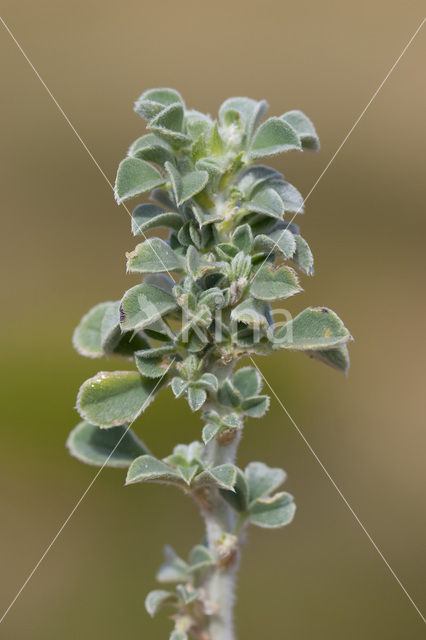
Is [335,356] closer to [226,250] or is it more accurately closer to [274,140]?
[226,250]

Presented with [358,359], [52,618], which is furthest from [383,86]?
[52,618]

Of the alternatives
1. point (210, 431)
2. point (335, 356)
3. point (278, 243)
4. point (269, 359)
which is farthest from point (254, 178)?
point (269, 359)

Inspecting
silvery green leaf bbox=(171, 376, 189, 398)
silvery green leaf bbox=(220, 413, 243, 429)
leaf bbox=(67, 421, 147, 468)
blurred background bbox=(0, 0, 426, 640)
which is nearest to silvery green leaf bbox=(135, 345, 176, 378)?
silvery green leaf bbox=(171, 376, 189, 398)

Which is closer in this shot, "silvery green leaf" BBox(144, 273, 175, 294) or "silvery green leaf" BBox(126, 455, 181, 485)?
"silvery green leaf" BBox(126, 455, 181, 485)

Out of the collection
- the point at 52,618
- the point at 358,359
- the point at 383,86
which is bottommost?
the point at 52,618

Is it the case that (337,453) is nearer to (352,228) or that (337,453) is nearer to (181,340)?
(352,228)

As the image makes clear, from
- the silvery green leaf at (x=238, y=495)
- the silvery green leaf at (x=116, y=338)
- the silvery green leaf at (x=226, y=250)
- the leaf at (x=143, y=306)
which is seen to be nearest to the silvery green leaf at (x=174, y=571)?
the silvery green leaf at (x=238, y=495)

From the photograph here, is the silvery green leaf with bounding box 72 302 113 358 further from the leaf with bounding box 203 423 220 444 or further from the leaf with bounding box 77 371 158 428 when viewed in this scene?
the leaf with bounding box 203 423 220 444
